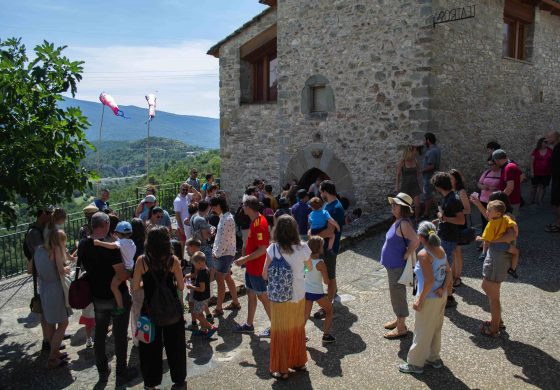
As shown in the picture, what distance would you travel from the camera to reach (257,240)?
5281 millimetres

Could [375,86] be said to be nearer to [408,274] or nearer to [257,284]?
[408,274]

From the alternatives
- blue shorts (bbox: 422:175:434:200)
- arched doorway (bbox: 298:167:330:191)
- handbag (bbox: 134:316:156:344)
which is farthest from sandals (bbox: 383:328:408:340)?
arched doorway (bbox: 298:167:330:191)

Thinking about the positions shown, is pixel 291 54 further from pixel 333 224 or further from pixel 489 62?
pixel 333 224

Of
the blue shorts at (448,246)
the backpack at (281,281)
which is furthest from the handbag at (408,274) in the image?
the backpack at (281,281)

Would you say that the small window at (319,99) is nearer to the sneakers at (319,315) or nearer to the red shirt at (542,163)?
the red shirt at (542,163)

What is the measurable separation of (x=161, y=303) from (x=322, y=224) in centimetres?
217

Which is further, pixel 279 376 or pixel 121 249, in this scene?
pixel 121 249

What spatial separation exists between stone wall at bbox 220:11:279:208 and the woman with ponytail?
8.52 m

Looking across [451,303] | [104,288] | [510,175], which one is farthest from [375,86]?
[104,288]

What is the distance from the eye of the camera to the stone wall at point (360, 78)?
979 centimetres

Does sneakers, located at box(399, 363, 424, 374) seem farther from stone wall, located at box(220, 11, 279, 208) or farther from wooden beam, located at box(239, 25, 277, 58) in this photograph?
wooden beam, located at box(239, 25, 277, 58)

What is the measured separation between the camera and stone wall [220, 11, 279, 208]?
42.6 ft

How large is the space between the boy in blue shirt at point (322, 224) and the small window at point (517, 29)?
29.6ft

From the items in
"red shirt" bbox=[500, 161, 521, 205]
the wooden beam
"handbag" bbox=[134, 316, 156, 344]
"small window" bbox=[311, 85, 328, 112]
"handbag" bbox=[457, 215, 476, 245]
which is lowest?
"handbag" bbox=[134, 316, 156, 344]
